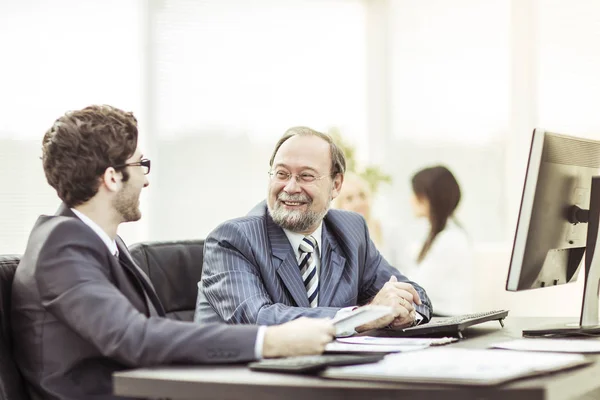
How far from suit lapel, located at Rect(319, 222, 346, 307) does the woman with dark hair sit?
6.80 ft

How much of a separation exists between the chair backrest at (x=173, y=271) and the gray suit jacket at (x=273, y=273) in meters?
0.18

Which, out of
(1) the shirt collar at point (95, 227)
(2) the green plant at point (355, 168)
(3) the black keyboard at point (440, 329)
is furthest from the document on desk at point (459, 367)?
(2) the green plant at point (355, 168)

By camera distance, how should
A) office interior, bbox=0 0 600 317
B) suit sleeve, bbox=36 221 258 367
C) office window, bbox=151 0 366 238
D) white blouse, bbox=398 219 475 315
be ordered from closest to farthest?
suit sleeve, bbox=36 221 258 367
white blouse, bbox=398 219 475 315
office interior, bbox=0 0 600 317
office window, bbox=151 0 366 238

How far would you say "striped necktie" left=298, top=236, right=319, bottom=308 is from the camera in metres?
2.60

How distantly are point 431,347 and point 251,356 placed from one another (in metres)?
0.46

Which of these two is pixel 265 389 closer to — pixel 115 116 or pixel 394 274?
pixel 115 116

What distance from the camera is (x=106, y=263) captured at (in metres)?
1.92

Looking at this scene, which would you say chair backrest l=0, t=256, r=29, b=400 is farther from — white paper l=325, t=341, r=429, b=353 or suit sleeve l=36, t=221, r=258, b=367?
white paper l=325, t=341, r=429, b=353

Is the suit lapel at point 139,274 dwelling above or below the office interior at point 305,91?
below

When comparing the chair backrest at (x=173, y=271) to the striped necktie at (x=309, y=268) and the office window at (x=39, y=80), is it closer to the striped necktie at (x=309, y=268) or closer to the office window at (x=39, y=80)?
the striped necktie at (x=309, y=268)

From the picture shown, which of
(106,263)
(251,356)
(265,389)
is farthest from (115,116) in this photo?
(265,389)

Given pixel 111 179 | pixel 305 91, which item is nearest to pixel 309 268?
pixel 111 179

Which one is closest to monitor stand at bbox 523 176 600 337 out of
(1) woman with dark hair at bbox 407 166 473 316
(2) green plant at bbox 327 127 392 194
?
(1) woman with dark hair at bbox 407 166 473 316

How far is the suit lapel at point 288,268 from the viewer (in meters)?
2.51
